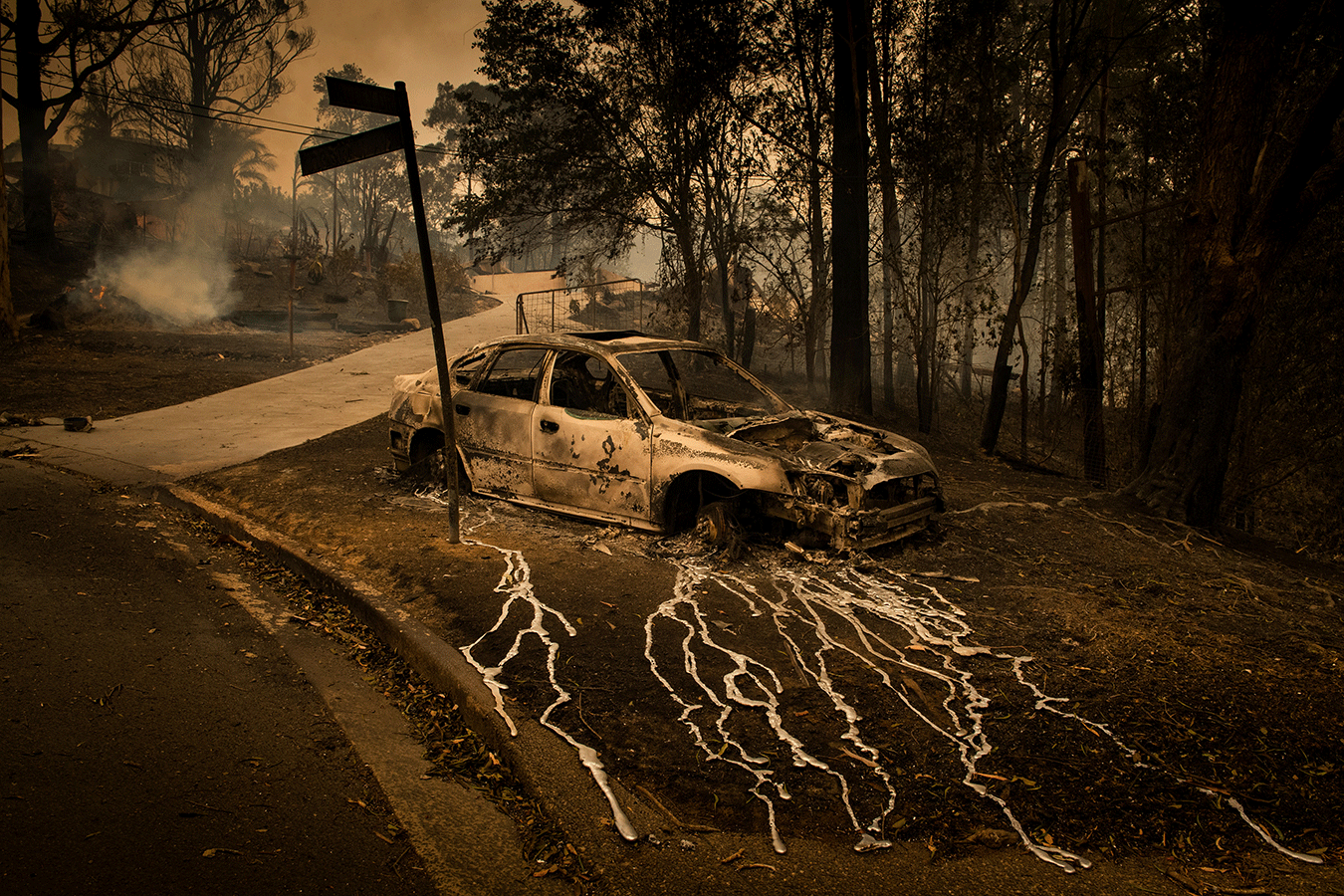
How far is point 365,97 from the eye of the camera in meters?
4.82

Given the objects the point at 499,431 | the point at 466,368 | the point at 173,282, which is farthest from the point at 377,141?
the point at 173,282

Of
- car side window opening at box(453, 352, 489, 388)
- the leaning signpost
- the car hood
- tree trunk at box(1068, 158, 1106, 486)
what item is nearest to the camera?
the leaning signpost

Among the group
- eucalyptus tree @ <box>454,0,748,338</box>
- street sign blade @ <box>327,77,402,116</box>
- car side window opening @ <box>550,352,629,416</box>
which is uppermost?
eucalyptus tree @ <box>454,0,748,338</box>

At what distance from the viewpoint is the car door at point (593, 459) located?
5.57 meters

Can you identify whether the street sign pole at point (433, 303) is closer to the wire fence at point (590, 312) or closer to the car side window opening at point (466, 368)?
the car side window opening at point (466, 368)

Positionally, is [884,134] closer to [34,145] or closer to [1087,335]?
[1087,335]

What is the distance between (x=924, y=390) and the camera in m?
12.4

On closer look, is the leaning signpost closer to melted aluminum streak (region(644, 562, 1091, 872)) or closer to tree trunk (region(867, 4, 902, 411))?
melted aluminum streak (region(644, 562, 1091, 872))

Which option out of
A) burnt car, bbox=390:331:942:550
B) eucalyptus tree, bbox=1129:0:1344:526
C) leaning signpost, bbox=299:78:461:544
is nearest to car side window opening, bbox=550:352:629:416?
burnt car, bbox=390:331:942:550

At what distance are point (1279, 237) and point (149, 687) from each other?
9.27m

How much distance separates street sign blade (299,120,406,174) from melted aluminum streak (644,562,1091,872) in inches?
129

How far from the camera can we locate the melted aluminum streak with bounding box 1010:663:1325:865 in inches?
105

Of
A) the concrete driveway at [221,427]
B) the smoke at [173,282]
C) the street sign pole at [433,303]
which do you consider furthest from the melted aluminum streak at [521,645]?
the smoke at [173,282]

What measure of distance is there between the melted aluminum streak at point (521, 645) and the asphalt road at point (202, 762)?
0.37 metres
